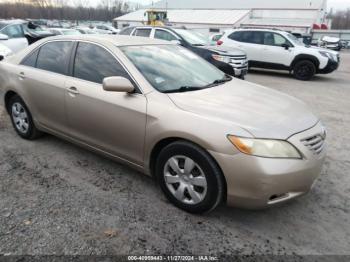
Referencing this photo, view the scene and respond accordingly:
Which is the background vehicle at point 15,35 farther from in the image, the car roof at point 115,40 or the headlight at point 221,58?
the car roof at point 115,40

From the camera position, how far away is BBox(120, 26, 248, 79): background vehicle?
8.98 meters

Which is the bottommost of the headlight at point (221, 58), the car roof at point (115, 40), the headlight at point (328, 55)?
the headlight at point (221, 58)

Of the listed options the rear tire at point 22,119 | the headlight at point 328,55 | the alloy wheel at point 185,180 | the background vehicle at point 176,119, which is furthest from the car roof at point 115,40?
the headlight at point 328,55

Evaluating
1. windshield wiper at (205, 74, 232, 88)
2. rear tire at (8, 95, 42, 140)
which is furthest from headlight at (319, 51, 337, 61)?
rear tire at (8, 95, 42, 140)

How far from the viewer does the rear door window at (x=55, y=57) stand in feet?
12.5

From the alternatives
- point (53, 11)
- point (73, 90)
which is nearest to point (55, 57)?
point (73, 90)

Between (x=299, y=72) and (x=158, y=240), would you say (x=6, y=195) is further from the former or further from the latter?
(x=299, y=72)

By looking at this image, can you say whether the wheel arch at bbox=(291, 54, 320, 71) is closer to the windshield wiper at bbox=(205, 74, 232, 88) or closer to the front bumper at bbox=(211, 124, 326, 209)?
the windshield wiper at bbox=(205, 74, 232, 88)

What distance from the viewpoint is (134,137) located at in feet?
10.1

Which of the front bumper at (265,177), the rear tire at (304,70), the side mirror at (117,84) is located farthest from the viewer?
the rear tire at (304,70)

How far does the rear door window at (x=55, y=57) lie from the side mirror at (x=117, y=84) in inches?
41.5

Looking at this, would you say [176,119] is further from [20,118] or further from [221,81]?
[20,118]

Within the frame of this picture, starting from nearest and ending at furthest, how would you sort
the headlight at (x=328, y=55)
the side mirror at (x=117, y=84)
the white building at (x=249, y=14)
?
1. the side mirror at (x=117, y=84)
2. the headlight at (x=328, y=55)
3. the white building at (x=249, y=14)

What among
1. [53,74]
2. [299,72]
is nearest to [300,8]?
[299,72]
